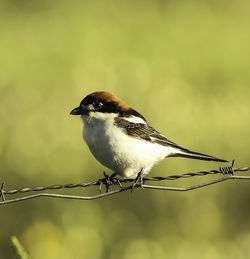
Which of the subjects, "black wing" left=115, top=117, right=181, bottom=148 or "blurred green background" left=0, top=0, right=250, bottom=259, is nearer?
"black wing" left=115, top=117, right=181, bottom=148

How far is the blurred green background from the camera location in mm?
6000

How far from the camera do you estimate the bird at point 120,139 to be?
14.8 feet

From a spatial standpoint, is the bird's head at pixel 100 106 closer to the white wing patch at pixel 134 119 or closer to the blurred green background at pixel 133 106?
the white wing patch at pixel 134 119

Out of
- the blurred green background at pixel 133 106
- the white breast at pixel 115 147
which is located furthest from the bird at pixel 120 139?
the blurred green background at pixel 133 106

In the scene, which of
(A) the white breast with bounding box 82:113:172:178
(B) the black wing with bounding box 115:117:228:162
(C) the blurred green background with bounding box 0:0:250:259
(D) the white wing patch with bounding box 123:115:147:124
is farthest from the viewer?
(C) the blurred green background with bounding box 0:0:250:259

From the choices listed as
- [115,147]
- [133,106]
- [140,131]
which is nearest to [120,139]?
[115,147]

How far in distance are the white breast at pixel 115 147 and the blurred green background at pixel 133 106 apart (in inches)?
51.6

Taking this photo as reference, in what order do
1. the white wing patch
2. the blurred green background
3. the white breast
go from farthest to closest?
the blurred green background < the white wing patch < the white breast

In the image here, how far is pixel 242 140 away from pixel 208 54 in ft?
12.2

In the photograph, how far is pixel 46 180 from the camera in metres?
6.54

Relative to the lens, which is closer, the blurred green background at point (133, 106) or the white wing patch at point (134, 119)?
the white wing patch at point (134, 119)

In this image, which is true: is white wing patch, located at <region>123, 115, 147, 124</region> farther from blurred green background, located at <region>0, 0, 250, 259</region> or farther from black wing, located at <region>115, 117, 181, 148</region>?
blurred green background, located at <region>0, 0, 250, 259</region>

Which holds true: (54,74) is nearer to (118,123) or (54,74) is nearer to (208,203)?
(208,203)

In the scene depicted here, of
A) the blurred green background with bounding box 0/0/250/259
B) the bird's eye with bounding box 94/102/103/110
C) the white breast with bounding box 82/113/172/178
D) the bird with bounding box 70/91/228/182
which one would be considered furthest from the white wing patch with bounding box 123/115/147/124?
the blurred green background with bounding box 0/0/250/259
